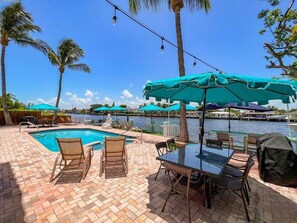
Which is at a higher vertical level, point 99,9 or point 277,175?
point 99,9

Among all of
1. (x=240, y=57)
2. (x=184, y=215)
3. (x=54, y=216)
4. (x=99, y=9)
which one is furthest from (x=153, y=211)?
(x=240, y=57)

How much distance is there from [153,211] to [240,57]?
14470mm

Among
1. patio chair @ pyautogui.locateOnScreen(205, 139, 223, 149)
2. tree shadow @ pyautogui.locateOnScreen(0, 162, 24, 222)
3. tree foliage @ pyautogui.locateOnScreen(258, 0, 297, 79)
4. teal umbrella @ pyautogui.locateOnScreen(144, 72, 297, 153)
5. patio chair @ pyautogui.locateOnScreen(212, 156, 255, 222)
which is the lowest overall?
tree shadow @ pyautogui.locateOnScreen(0, 162, 24, 222)

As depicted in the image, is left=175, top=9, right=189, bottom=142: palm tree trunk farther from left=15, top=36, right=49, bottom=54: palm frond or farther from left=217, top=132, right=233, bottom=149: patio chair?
left=15, top=36, right=49, bottom=54: palm frond

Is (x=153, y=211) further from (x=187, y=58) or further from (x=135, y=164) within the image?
(x=187, y=58)

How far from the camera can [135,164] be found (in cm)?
498

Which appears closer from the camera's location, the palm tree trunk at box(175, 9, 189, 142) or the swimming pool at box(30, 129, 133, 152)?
the palm tree trunk at box(175, 9, 189, 142)

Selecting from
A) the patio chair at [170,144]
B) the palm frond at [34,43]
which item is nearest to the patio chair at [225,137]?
the patio chair at [170,144]

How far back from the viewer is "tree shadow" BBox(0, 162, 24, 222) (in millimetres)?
2410

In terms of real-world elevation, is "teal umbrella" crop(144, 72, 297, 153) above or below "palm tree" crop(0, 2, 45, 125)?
below

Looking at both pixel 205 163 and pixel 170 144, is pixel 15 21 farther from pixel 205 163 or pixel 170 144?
pixel 205 163

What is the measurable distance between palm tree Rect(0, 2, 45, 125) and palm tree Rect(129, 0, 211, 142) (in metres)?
12.8

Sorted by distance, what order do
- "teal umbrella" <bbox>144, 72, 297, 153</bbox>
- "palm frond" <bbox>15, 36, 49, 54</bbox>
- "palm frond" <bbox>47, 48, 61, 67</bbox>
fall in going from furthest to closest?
"palm frond" <bbox>47, 48, 61, 67</bbox>
"palm frond" <bbox>15, 36, 49, 54</bbox>
"teal umbrella" <bbox>144, 72, 297, 153</bbox>

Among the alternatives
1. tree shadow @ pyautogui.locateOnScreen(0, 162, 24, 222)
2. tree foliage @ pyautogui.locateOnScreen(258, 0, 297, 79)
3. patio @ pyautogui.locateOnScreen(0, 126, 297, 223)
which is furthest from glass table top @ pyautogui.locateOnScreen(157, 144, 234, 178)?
tree foliage @ pyautogui.locateOnScreen(258, 0, 297, 79)
